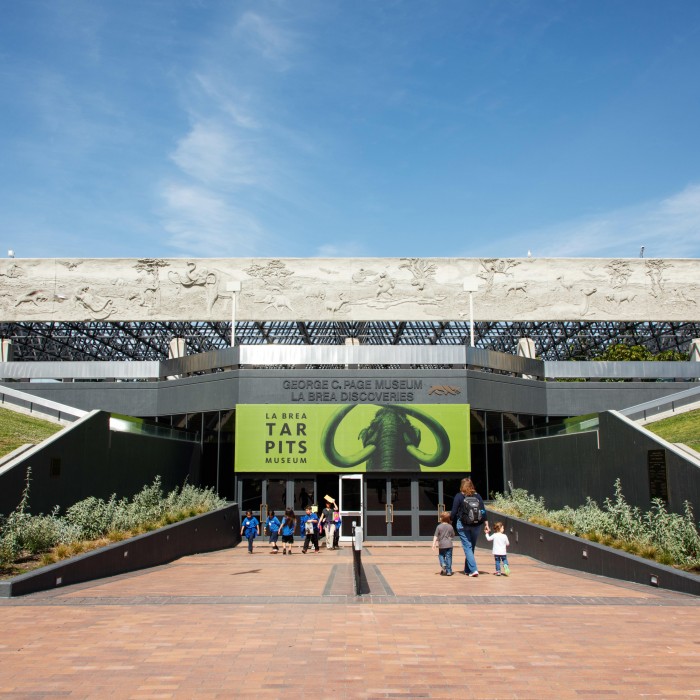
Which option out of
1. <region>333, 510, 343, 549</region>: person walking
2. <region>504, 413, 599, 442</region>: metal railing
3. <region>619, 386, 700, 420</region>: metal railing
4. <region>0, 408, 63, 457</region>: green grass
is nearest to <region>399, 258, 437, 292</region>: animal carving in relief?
<region>504, 413, 599, 442</region>: metal railing

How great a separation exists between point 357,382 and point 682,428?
12.2 m

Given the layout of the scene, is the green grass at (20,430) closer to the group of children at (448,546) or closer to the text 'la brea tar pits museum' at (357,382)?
the text 'la brea tar pits museum' at (357,382)

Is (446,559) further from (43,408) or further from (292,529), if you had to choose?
(43,408)

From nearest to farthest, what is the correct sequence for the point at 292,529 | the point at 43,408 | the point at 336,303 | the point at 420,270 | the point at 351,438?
1. the point at 292,529
2. the point at 43,408
3. the point at 351,438
4. the point at 336,303
5. the point at 420,270

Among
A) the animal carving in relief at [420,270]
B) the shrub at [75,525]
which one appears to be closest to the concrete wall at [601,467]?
the shrub at [75,525]

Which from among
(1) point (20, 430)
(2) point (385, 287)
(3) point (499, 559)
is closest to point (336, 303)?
(2) point (385, 287)

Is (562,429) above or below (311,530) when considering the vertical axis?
above

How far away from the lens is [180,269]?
135 ft

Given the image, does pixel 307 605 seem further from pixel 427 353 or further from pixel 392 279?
pixel 392 279

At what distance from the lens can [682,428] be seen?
886 inches

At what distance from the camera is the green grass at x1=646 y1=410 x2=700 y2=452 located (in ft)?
66.1

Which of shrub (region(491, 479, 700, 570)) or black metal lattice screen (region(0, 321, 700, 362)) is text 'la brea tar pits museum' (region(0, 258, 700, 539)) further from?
shrub (region(491, 479, 700, 570))

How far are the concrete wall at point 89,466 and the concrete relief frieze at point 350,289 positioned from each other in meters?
13.7

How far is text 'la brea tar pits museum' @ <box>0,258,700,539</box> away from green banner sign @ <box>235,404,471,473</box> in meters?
0.06
